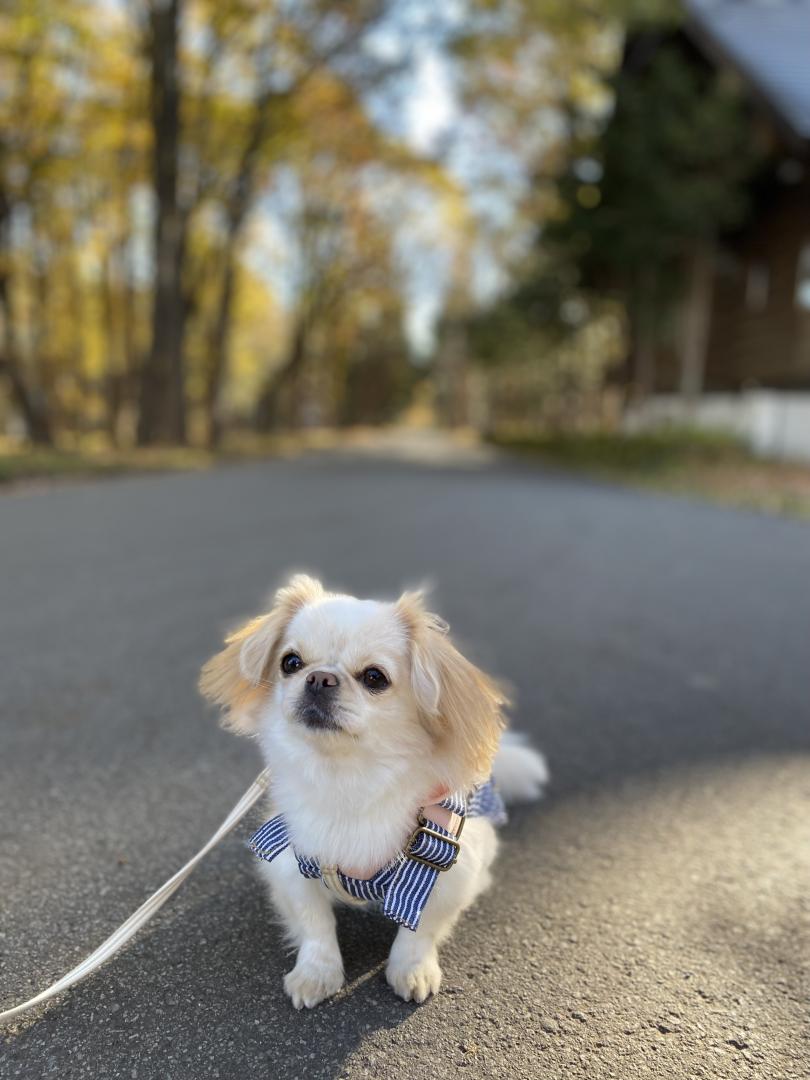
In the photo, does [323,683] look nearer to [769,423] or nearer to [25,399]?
[769,423]

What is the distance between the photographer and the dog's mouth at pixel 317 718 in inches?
69.4

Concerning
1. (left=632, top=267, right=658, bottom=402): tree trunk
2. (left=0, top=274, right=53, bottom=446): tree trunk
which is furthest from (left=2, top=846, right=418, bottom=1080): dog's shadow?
(left=632, top=267, right=658, bottom=402): tree trunk

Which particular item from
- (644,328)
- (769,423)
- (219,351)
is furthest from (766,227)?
(219,351)

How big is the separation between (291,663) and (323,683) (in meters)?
0.17

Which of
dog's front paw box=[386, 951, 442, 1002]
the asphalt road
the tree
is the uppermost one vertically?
the tree

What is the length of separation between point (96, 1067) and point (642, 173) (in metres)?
18.6

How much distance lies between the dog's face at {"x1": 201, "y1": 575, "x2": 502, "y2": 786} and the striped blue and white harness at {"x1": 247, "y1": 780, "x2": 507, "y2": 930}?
0.12 metres

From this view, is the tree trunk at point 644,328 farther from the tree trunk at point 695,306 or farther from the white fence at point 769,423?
the white fence at point 769,423

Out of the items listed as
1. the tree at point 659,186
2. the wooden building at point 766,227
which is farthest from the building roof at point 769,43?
the tree at point 659,186

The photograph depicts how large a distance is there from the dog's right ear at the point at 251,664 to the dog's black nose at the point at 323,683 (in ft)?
0.73

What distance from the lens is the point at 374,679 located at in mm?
1851

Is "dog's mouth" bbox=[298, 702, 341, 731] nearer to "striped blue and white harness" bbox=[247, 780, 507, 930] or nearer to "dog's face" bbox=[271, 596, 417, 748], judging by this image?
"dog's face" bbox=[271, 596, 417, 748]

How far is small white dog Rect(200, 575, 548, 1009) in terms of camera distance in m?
1.84

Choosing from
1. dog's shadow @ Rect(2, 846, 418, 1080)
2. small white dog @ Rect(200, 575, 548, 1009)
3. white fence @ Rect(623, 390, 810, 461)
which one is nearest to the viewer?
dog's shadow @ Rect(2, 846, 418, 1080)
